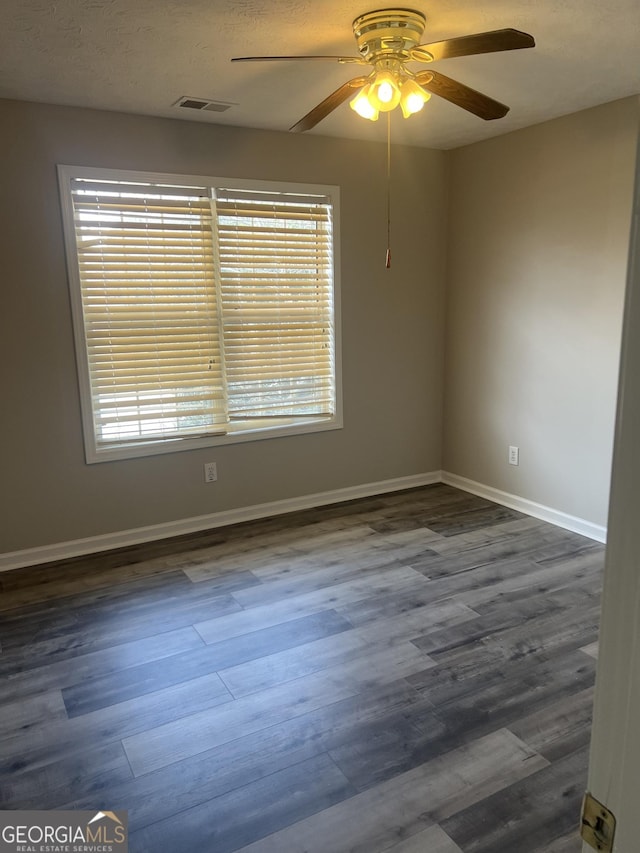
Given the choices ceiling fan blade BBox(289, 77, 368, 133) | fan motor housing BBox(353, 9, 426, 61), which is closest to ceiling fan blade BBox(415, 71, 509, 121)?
fan motor housing BBox(353, 9, 426, 61)

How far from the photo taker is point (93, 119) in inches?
131

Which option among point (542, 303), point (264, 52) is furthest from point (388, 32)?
point (542, 303)

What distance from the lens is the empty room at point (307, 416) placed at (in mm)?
1990

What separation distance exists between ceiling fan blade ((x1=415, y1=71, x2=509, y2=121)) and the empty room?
0.8 inches

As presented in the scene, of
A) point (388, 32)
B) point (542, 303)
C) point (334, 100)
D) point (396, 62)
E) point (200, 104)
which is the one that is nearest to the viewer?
point (388, 32)

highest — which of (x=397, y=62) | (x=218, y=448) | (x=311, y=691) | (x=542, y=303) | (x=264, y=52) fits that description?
(x=264, y=52)

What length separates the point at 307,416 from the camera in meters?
4.27

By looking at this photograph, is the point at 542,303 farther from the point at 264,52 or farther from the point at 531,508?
the point at 264,52

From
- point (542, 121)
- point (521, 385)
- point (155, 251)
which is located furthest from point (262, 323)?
point (542, 121)

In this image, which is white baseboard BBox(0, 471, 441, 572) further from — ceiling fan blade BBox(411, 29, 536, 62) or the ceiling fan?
ceiling fan blade BBox(411, 29, 536, 62)

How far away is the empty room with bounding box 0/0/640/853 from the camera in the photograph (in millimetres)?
1990

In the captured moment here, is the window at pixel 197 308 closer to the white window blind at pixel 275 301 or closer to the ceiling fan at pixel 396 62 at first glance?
the white window blind at pixel 275 301

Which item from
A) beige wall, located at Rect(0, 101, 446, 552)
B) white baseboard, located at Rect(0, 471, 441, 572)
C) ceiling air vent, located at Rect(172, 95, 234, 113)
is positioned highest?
ceiling air vent, located at Rect(172, 95, 234, 113)

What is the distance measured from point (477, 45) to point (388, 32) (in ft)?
1.31
